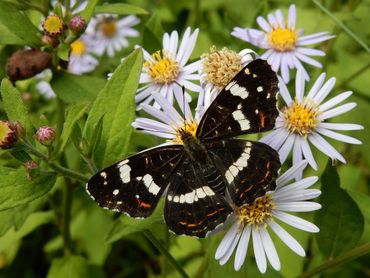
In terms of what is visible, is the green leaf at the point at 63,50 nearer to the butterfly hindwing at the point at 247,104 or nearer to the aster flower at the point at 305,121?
the butterfly hindwing at the point at 247,104

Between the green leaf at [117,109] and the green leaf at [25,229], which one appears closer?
the green leaf at [117,109]

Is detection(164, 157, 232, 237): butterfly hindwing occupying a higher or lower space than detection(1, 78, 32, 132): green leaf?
lower

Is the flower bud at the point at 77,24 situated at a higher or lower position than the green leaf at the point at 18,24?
higher

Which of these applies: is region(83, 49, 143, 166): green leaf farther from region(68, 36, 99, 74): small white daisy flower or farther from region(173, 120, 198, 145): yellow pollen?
region(68, 36, 99, 74): small white daisy flower

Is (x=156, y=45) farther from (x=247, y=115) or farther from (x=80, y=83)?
(x=247, y=115)

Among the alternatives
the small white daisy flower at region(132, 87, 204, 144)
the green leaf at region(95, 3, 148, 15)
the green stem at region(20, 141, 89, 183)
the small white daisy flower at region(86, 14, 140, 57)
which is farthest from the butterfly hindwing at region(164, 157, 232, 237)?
the small white daisy flower at region(86, 14, 140, 57)

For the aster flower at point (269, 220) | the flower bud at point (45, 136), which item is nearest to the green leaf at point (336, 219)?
the aster flower at point (269, 220)
